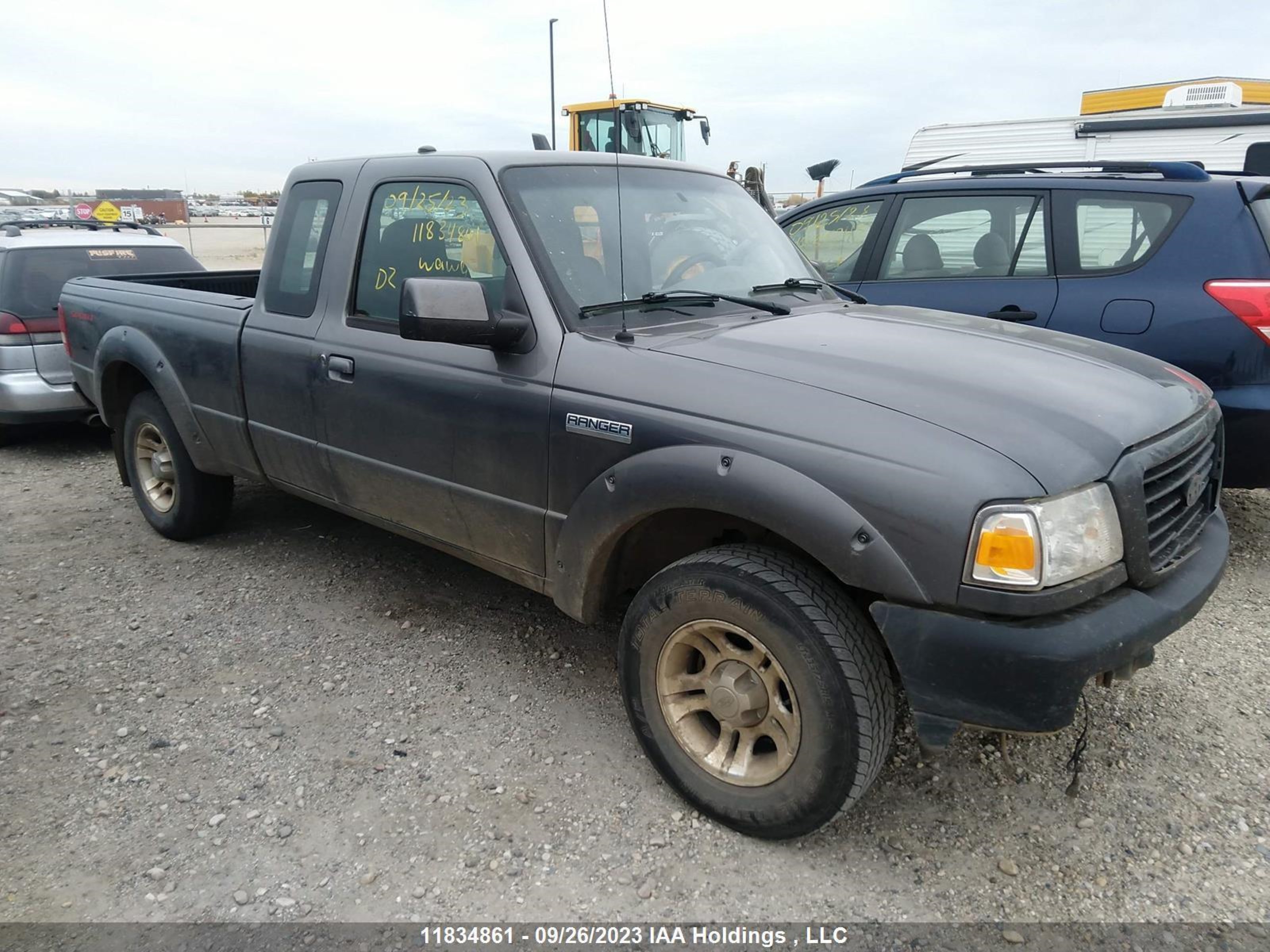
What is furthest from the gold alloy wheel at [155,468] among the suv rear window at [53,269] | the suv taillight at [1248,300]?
the suv taillight at [1248,300]

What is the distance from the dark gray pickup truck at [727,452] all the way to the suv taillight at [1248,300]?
1.37m

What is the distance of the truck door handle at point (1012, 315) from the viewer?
4.53 metres

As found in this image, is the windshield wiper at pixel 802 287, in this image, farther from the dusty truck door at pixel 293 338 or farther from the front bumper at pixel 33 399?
the front bumper at pixel 33 399

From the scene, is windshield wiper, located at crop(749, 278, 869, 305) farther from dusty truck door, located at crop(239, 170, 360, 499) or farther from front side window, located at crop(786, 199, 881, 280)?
dusty truck door, located at crop(239, 170, 360, 499)

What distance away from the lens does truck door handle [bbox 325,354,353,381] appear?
11.0ft

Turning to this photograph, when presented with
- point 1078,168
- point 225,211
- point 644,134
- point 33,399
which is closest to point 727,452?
point 1078,168

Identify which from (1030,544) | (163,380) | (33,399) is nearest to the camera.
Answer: (1030,544)

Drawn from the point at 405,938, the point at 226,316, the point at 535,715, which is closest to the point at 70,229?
the point at 226,316

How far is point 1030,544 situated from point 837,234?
13.0 feet

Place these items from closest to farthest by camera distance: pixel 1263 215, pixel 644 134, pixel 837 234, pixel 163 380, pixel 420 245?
pixel 420 245 → pixel 1263 215 → pixel 163 380 → pixel 837 234 → pixel 644 134

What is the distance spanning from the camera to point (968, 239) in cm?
495

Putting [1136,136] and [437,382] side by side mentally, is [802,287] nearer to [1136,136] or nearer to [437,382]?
[437,382]

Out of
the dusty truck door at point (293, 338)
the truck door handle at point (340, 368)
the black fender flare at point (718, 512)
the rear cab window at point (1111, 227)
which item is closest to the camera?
the black fender flare at point (718, 512)

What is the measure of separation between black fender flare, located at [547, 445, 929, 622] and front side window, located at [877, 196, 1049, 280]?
316 centimetres
